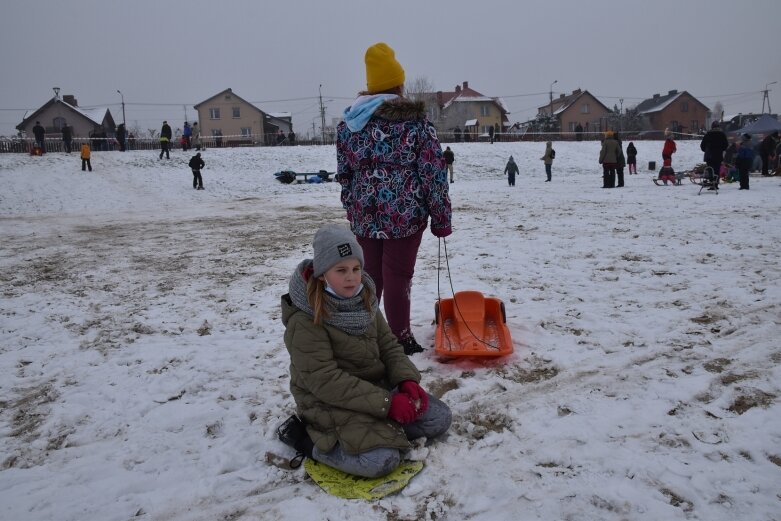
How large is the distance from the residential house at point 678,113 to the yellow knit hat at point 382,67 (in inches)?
2950

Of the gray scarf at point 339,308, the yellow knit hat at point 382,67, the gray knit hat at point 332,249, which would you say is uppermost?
the yellow knit hat at point 382,67

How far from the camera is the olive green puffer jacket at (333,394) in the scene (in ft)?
7.79

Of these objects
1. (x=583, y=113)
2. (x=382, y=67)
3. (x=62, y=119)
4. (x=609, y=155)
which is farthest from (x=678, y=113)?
(x=382, y=67)

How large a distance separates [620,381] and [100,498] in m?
2.87

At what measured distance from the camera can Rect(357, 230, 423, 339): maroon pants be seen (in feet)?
11.2

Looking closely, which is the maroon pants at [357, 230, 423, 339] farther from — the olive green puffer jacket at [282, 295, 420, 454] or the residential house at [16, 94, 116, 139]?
the residential house at [16, 94, 116, 139]

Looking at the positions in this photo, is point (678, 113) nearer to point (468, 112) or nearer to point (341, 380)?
point (468, 112)

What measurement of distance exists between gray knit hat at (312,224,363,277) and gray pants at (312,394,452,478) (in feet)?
2.83

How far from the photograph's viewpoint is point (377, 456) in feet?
7.61

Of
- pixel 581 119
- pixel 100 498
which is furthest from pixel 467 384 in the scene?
pixel 581 119

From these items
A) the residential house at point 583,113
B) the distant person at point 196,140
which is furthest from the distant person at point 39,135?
Answer: the residential house at point 583,113

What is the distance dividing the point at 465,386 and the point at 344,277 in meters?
1.24

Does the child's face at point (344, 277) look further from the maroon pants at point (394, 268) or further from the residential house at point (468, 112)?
the residential house at point (468, 112)

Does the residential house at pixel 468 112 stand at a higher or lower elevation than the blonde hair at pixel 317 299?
higher
